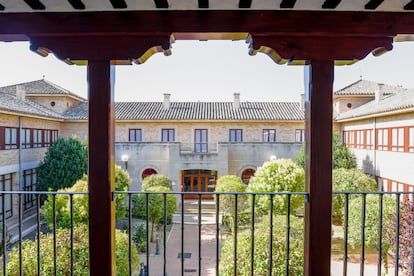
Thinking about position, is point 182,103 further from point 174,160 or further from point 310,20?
point 310,20

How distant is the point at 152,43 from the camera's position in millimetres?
1943

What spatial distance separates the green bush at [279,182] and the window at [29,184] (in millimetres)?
9422

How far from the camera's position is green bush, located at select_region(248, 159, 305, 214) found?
962 centimetres

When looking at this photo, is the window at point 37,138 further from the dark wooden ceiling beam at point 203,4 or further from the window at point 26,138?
the dark wooden ceiling beam at point 203,4

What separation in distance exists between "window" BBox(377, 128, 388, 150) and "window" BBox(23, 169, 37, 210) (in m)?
14.5

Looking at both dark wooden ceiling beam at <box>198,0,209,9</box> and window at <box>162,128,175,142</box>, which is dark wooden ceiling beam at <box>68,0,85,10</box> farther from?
window at <box>162,128,175,142</box>

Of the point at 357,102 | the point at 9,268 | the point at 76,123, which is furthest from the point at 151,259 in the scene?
the point at 357,102

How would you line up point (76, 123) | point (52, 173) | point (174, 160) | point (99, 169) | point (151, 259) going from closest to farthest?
point (99, 169)
point (151, 259)
point (52, 173)
point (174, 160)
point (76, 123)

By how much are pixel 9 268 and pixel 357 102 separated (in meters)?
18.3

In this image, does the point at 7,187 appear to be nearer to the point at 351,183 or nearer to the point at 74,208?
the point at 74,208

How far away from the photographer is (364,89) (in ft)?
Result: 59.2

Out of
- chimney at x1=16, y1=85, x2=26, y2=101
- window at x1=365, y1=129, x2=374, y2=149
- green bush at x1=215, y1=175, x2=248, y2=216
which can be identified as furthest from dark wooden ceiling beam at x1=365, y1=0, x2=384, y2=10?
chimney at x1=16, y1=85, x2=26, y2=101

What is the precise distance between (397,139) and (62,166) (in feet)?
43.2

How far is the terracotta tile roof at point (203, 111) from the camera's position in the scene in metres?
16.9
